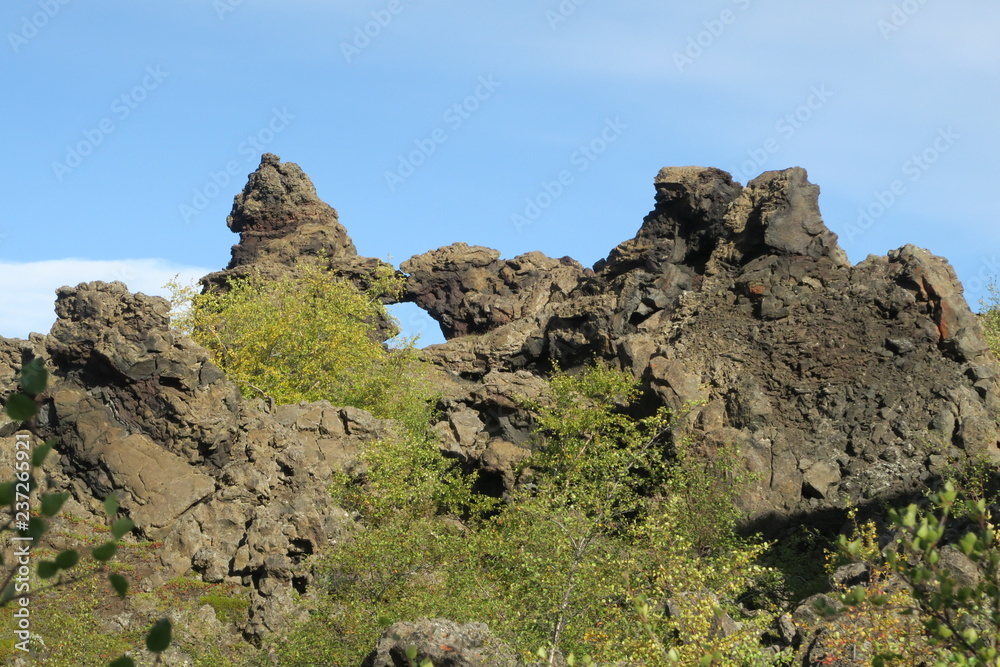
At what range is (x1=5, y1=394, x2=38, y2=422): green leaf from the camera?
13.2 feet

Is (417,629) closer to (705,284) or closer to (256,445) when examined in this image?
(256,445)

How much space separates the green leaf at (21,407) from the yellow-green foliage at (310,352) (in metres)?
39.4

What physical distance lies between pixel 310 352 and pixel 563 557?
33.9 metres

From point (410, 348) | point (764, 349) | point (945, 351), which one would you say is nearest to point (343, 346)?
point (410, 348)

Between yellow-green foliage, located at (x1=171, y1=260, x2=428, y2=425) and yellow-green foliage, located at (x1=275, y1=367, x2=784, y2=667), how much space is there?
1082cm

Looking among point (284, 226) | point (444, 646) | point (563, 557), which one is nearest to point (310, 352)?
point (284, 226)

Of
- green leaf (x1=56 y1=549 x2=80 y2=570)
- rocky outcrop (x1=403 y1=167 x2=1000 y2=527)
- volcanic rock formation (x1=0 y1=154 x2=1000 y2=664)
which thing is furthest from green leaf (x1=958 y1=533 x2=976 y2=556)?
rocky outcrop (x1=403 y1=167 x2=1000 y2=527)

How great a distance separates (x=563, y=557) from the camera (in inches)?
741

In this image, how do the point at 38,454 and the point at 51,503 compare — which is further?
the point at 51,503

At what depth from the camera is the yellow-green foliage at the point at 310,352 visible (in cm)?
4922

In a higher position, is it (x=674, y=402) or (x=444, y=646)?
(x=674, y=402)

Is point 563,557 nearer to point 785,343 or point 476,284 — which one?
point 785,343

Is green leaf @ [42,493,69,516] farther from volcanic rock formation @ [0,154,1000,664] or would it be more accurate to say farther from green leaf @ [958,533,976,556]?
volcanic rock formation @ [0,154,1000,664]

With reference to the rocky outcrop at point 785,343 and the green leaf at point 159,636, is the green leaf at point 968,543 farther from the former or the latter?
the rocky outcrop at point 785,343
